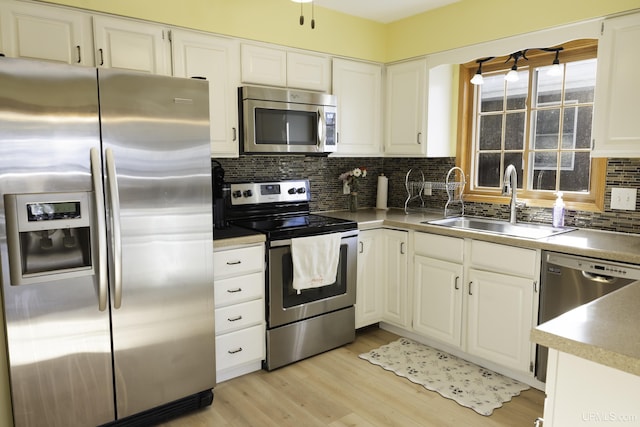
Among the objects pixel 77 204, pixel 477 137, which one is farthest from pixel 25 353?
pixel 477 137

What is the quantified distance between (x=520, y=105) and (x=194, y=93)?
2368 millimetres

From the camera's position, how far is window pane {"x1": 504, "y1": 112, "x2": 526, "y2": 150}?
130 inches

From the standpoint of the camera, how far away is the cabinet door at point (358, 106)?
3.54 metres

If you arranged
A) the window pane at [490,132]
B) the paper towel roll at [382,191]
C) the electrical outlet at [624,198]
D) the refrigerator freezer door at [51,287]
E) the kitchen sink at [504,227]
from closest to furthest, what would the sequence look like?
the refrigerator freezer door at [51,287]
the electrical outlet at [624,198]
the kitchen sink at [504,227]
the window pane at [490,132]
the paper towel roll at [382,191]

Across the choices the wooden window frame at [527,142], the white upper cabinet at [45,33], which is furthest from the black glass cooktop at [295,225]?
the white upper cabinet at [45,33]

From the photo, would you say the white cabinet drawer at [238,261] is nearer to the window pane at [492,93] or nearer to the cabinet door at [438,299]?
the cabinet door at [438,299]

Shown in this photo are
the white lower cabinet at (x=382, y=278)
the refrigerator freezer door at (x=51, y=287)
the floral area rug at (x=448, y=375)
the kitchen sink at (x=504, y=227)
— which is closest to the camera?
the refrigerator freezer door at (x=51, y=287)

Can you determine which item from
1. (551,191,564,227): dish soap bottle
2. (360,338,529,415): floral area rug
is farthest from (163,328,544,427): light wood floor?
(551,191,564,227): dish soap bottle

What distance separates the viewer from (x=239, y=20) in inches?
116

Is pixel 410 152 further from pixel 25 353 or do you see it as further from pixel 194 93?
pixel 25 353

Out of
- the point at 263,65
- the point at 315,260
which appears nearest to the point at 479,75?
the point at 263,65

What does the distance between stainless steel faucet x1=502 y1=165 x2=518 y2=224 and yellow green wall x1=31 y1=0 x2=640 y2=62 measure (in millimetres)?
905

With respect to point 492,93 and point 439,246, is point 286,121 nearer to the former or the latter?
point 439,246

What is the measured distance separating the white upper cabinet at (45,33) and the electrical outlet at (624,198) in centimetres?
315
